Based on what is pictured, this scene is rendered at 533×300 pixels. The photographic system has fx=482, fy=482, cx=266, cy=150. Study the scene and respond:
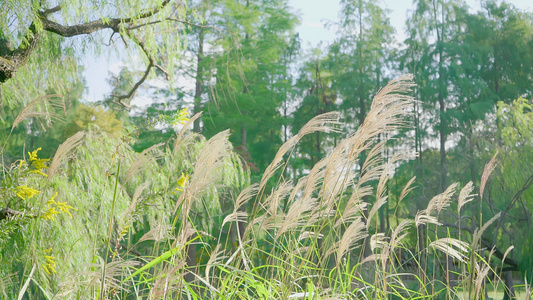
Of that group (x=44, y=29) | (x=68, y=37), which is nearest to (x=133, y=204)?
(x=44, y=29)

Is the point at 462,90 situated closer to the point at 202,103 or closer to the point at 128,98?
the point at 202,103

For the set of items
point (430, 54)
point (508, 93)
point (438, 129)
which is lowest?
point (438, 129)

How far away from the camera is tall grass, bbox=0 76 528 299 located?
3.47 ft

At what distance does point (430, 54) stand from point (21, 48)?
11551 mm

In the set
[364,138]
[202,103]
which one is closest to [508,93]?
[202,103]

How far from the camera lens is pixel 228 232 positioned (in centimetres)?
136

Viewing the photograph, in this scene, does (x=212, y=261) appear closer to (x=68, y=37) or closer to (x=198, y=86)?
(x=68, y=37)

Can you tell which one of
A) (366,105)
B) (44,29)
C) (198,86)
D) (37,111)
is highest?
(198,86)

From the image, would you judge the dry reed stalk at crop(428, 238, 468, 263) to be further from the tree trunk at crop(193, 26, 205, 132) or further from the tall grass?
the tree trunk at crop(193, 26, 205, 132)

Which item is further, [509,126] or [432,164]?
[432,164]

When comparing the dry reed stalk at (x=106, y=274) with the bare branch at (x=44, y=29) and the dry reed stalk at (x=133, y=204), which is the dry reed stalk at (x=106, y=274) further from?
the bare branch at (x=44, y=29)

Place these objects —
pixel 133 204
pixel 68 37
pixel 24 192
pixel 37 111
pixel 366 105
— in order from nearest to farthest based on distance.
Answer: pixel 133 204 < pixel 24 192 < pixel 37 111 < pixel 68 37 < pixel 366 105

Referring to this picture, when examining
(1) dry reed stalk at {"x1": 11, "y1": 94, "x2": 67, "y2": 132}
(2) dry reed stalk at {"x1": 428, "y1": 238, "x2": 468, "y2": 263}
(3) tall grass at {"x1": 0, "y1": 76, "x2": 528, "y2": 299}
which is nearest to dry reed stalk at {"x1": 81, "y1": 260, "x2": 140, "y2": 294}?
(3) tall grass at {"x1": 0, "y1": 76, "x2": 528, "y2": 299}

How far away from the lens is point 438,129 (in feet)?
43.5
